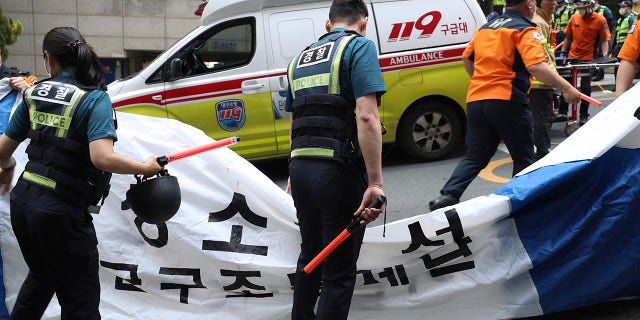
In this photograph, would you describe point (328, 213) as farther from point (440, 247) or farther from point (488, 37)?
point (488, 37)

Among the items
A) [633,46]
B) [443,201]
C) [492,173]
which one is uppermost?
[633,46]

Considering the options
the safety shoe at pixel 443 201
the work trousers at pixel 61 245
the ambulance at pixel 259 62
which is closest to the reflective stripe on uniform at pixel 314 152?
the work trousers at pixel 61 245

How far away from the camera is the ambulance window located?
24.7ft

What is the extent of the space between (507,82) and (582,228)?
1621 mm

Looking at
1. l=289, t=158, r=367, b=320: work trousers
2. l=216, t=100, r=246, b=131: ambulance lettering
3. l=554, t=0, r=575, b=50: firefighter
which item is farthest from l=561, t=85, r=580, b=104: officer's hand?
l=554, t=0, r=575, b=50: firefighter

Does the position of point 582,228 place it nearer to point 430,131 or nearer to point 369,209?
point 369,209

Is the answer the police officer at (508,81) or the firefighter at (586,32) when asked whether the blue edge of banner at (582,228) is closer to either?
the police officer at (508,81)

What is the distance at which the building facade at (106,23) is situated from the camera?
17734 millimetres

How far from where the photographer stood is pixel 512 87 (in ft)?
16.3

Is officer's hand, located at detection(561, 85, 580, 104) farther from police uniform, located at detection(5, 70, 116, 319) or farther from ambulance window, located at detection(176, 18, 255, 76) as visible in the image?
ambulance window, located at detection(176, 18, 255, 76)

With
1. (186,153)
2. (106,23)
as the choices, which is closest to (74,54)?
(186,153)

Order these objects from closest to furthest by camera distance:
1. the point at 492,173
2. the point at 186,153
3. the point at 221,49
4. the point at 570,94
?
1. the point at 186,153
2. the point at 570,94
3. the point at 492,173
4. the point at 221,49

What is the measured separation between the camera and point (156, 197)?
3246mm

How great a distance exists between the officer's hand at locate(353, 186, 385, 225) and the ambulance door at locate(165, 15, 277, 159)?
444 centimetres
